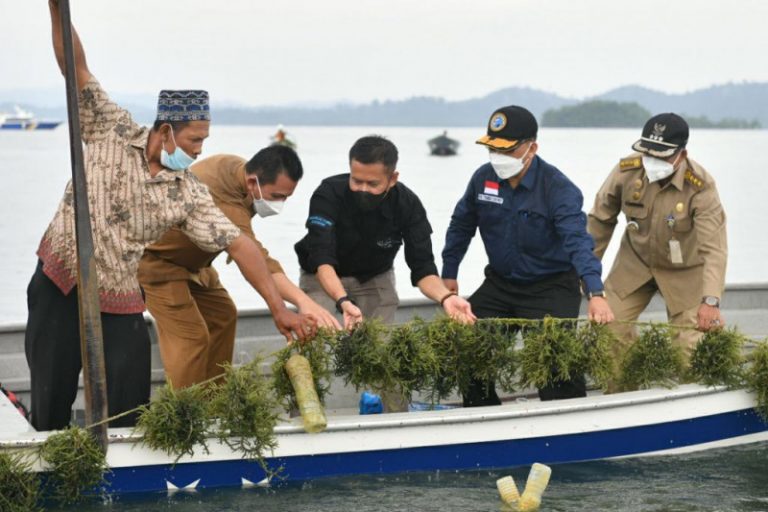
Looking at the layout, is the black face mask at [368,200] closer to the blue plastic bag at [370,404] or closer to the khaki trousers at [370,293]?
the khaki trousers at [370,293]

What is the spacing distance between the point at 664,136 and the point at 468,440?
2323 millimetres

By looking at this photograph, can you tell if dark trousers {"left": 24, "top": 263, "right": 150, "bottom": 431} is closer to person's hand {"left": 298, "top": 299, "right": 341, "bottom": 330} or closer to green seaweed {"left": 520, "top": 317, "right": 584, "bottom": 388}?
person's hand {"left": 298, "top": 299, "right": 341, "bottom": 330}

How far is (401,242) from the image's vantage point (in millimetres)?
8070

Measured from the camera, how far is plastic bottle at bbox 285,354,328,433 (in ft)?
22.4

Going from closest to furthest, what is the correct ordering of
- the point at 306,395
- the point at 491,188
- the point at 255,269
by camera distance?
the point at 255,269 < the point at 306,395 < the point at 491,188

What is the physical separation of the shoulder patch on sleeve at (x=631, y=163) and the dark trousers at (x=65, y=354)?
11.3 feet

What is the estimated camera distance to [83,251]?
6172mm

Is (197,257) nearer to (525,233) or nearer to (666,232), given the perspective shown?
(525,233)

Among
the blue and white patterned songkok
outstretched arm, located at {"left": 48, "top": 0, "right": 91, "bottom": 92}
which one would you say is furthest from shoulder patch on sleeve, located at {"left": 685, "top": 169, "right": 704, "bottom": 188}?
outstretched arm, located at {"left": 48, "top": 0, "right": 91, "bottom": 92}

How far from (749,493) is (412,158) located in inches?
2822

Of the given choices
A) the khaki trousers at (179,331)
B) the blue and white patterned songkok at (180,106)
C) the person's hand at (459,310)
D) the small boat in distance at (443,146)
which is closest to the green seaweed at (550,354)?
the person's hand at (459,310)

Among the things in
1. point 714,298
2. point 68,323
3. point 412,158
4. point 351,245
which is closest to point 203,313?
point 351,245

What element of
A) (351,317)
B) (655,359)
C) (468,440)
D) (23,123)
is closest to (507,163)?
(351,317)

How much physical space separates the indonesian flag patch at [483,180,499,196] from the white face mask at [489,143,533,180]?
14 cm
